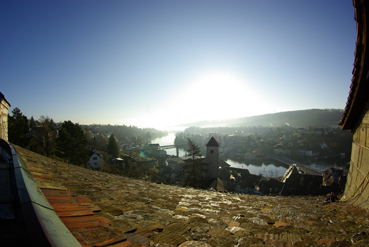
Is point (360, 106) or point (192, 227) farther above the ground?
point (360, 106)

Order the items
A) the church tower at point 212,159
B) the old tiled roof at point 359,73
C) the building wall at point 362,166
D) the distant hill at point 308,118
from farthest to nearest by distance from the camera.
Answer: the distant hill at point 308,118 → the church tower at point 212,159 → the building wall at point 362,166 → the old tiled roof at point 359,73

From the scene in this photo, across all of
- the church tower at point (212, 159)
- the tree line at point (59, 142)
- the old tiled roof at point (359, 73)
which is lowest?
the church tower at point (212, 159)

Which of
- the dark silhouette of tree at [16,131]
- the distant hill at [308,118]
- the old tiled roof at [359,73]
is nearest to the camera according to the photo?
the old tiled roof at [359,73]

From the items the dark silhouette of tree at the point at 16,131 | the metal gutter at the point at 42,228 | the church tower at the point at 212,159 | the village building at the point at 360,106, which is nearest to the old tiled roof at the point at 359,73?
the village building at the point at 360,106

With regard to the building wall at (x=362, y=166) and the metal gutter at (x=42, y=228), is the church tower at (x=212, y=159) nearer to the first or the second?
the building wall at (x=362, y=166)

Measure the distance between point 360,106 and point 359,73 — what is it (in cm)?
103

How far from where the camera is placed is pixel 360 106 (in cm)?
337

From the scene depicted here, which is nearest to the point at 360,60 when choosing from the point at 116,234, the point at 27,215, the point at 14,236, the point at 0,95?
the point at 116,234

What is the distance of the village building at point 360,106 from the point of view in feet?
7.54

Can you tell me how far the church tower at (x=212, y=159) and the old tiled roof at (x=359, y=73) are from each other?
17.9 m

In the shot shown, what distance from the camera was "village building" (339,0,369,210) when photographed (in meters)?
2.30

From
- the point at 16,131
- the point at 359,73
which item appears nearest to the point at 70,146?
the point at 16,131

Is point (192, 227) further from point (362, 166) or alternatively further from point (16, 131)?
point (16, 131)

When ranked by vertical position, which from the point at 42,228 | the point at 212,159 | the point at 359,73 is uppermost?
the point at 359,73
